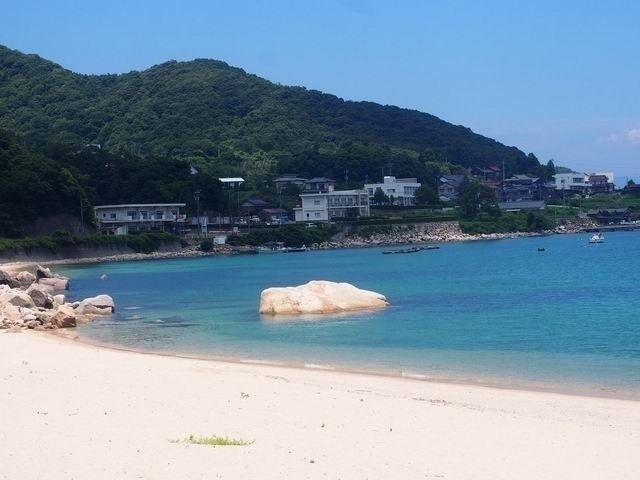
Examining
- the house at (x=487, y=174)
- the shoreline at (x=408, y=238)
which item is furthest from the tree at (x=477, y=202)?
the house at (x=487, y=174)

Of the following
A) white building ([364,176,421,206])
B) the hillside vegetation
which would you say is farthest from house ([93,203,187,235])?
white building ([364,176,421,206])

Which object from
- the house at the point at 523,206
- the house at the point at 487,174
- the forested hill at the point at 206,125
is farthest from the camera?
the house at the point at 487,174

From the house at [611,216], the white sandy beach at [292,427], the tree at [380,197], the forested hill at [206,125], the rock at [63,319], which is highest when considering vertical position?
the forested hill at [206,125]

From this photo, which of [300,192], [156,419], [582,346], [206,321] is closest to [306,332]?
[206,321]

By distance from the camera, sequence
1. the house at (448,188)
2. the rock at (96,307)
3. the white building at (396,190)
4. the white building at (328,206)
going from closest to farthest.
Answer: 1. the rock at (96,307)
2. the white building at (328,206)
3. the white building at (396,190)
4. the house at (448,188)

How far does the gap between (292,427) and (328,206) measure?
365ft

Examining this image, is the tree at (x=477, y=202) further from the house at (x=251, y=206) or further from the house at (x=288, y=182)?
the house at (x=251, y=206)

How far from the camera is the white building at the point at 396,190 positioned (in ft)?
441

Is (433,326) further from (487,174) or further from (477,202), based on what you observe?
(487,174)

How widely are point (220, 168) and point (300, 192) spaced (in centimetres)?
1421

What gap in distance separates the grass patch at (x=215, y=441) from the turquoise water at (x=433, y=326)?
29.2ft

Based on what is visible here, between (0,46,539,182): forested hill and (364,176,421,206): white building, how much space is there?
36.8 feet

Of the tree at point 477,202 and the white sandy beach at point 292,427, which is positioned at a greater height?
the tree at point 477,202

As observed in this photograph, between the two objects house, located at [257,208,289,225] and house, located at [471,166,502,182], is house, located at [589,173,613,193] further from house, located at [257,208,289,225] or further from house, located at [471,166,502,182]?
house, located at [257,208,289,225]
